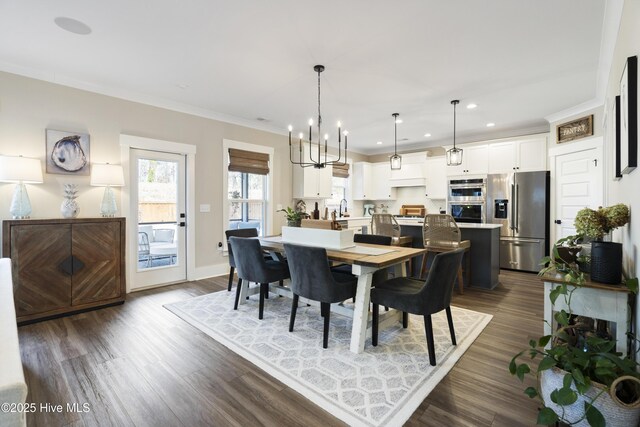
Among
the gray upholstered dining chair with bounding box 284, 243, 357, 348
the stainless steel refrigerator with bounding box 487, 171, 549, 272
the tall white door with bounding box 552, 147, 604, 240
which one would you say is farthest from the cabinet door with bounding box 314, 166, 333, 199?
the tall white door with bounding box 552, 147, 604, 240

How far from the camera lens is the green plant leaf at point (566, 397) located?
1.30 metres

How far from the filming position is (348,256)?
2553 millimetres

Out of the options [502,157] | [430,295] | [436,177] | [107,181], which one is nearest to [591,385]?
[430,295]

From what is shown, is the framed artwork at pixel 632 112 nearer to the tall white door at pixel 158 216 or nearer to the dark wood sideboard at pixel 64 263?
the dark wood sideboard at pixel 64 263

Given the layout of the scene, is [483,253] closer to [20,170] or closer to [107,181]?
[107,181]

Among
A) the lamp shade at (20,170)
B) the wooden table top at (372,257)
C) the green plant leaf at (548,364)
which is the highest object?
the lamp shade at (20,170)

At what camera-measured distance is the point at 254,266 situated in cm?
306

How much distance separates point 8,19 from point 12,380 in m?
3.12

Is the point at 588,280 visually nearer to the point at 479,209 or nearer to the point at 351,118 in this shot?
the point at 351,118

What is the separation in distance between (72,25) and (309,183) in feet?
13.3

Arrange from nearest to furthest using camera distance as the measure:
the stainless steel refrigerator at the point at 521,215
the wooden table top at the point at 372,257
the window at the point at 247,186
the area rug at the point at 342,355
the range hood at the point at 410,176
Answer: the area rug at the point at 342,355 < the wooden table top at the point at 372,257 < the window at the point at 247,186 < the stainless steel refrigerator at the point at 521,215 < the range hood at the point at 410,176

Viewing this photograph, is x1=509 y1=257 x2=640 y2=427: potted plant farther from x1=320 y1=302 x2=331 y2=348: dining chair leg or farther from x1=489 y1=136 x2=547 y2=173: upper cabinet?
x1=489 y1=136 x2=547 y2=173: upper cabinet

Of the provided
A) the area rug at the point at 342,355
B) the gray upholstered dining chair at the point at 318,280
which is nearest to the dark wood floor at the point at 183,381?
the area rug at the point at 342,355

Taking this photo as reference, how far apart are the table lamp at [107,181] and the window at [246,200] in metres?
1.67
